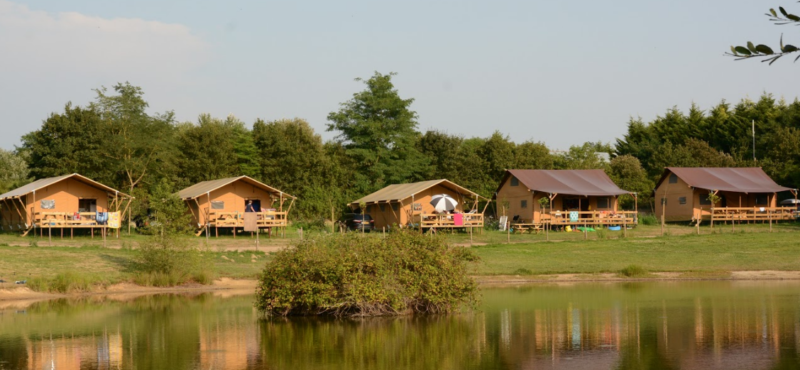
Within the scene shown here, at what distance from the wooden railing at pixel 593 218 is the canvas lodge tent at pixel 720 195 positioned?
364cm

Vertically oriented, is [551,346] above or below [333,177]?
below

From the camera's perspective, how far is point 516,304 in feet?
88.4

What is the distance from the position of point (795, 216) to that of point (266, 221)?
3285 centimetres

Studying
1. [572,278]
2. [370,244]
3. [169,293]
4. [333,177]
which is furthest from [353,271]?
[333,177]

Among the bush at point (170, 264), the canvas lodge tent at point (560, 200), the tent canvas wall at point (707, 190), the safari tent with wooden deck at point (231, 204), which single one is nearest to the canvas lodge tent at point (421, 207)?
the canvas lodge tent at point (560, 200)

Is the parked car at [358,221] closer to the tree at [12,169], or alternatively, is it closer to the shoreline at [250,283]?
the shoreline at [250,283]

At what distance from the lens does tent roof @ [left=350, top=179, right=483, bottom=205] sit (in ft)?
174

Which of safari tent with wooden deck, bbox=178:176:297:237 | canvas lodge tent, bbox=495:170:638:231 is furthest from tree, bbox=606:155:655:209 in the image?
safari tent with wooden deck, bbox=178:176:297:237

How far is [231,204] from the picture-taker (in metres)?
51.9

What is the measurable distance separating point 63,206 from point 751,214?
40972 mm

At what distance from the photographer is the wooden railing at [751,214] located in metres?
56.8

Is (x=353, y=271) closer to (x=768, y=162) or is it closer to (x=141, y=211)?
(x=141, y=211)

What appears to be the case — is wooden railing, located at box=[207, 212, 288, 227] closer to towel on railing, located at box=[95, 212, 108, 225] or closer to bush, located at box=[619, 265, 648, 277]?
towel on railing, located at box=[95, 212, 108, 225]

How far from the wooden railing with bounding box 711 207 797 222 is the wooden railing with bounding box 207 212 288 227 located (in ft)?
86.7
